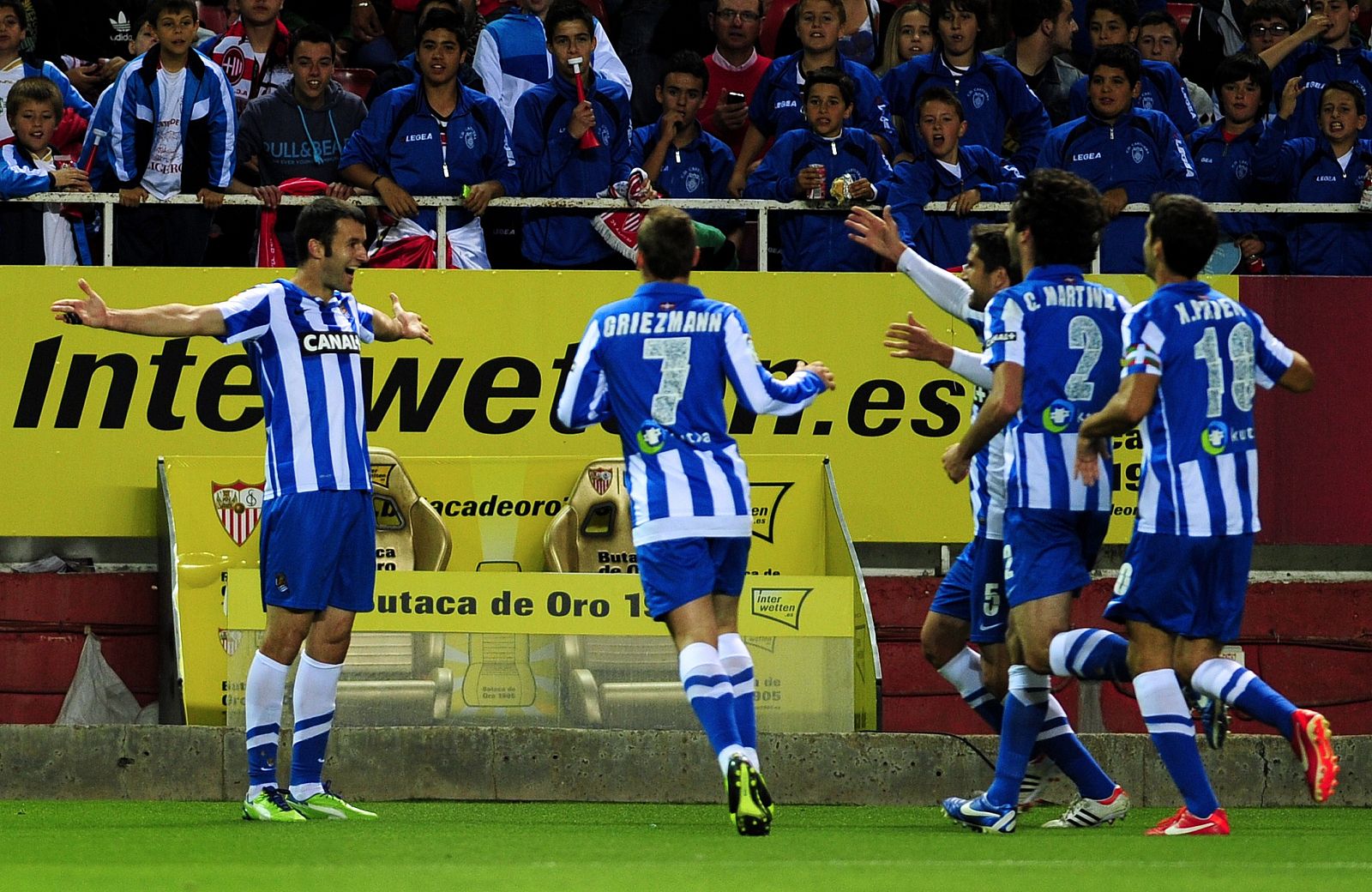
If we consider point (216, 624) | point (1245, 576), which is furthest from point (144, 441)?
point (1245, 576)

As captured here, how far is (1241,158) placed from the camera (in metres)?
12.2

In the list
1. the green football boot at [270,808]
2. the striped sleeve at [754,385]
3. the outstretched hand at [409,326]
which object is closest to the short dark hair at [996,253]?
the striped sleeve at [754,385]

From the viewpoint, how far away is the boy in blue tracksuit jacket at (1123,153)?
453 inches

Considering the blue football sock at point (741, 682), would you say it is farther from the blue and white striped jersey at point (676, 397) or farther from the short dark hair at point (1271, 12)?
the short dark hair at point (1271, 12)

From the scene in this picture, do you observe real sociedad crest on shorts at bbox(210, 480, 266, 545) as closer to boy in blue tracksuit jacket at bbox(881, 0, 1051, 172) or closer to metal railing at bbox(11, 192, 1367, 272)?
metal railing at bbox(11, 192, 1367, 272)

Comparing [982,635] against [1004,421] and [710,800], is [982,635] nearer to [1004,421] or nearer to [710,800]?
[1004,421]

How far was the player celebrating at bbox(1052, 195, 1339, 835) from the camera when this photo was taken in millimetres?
6500

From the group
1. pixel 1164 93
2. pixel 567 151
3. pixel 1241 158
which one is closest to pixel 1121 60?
pixel 1164 93

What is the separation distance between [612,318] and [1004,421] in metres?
1.44

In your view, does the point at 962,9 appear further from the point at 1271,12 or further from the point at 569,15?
the point at 1271,12

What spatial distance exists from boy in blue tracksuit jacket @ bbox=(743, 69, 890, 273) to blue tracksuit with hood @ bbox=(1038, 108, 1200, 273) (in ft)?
3.99

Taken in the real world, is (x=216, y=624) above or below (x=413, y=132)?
below

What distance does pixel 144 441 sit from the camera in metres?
10.8

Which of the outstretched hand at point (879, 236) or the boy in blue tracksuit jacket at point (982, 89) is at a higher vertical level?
the boy in blue tracksuit jacket at point (982, 89)
